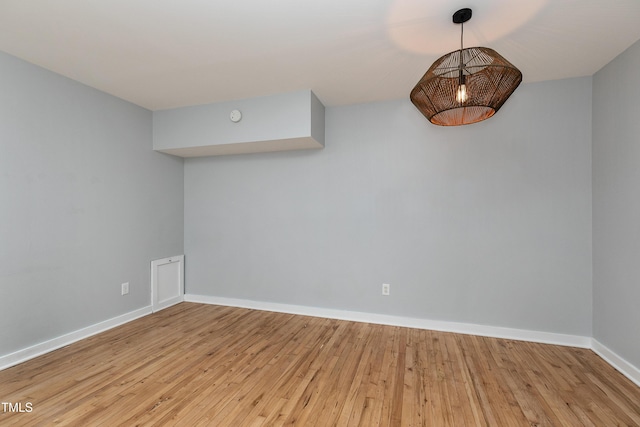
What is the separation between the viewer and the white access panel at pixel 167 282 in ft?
11.2

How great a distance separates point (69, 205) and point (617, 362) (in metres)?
4.81

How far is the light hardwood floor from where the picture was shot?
5.47 feet

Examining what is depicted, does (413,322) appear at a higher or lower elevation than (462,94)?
lower

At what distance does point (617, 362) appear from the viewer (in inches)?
85.6

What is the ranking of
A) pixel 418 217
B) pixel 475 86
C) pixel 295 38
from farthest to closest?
1. pixel 418 217
2. pixel 295 38
3. pixel 475 86

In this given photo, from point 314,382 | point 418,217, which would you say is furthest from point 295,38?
point 314,382

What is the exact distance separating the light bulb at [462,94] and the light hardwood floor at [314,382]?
1.86 metres

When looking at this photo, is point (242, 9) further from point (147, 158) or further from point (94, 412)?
point (94, 412)

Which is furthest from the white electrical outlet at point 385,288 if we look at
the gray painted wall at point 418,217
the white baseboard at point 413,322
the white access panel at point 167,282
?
the white access panel at point 167,282

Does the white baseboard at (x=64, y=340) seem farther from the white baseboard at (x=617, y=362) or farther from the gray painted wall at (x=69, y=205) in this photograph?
the white baseboard at (x=617, y=362)

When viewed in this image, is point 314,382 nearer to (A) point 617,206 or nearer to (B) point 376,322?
(B) point 376,322

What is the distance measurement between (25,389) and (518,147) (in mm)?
4404

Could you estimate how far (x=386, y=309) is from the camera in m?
3.08

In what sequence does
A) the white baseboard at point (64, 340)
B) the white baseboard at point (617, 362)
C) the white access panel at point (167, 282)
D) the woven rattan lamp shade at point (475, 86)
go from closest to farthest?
the woven rattan lamp shade at point (475, 86), the white baseboard at point (617, 362), the white baseboard at point (64, 340), the white access panel at point (167, 282)
